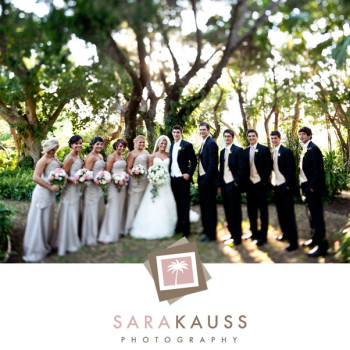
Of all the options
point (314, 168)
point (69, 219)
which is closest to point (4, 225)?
point (69, 219)

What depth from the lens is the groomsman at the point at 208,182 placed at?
117 inches

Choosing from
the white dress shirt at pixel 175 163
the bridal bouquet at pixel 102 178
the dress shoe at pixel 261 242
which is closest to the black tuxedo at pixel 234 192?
the dress shoe at pixel 261 242

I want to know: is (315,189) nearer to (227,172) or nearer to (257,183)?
(257,183)

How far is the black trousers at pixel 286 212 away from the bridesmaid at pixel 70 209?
5.26 feet

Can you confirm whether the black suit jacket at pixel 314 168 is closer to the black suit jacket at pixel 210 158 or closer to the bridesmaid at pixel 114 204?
the black suit jacket at pixel 210 158

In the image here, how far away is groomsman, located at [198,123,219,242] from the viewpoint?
9.78 ft

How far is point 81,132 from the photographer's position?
309 centimetres

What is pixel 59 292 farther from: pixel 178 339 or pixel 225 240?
pixel 225 240

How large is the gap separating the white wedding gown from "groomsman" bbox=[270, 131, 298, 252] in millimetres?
834

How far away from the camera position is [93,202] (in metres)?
3.15

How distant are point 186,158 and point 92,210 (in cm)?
90

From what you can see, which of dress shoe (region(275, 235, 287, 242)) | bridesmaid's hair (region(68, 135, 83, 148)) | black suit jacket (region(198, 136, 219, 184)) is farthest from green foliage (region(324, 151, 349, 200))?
bridesmaid's hair (region(68, 135, 83, 148))

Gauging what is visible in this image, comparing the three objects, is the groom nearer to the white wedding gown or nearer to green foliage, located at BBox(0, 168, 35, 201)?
the white wedding gown

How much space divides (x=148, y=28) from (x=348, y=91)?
5.24ft
